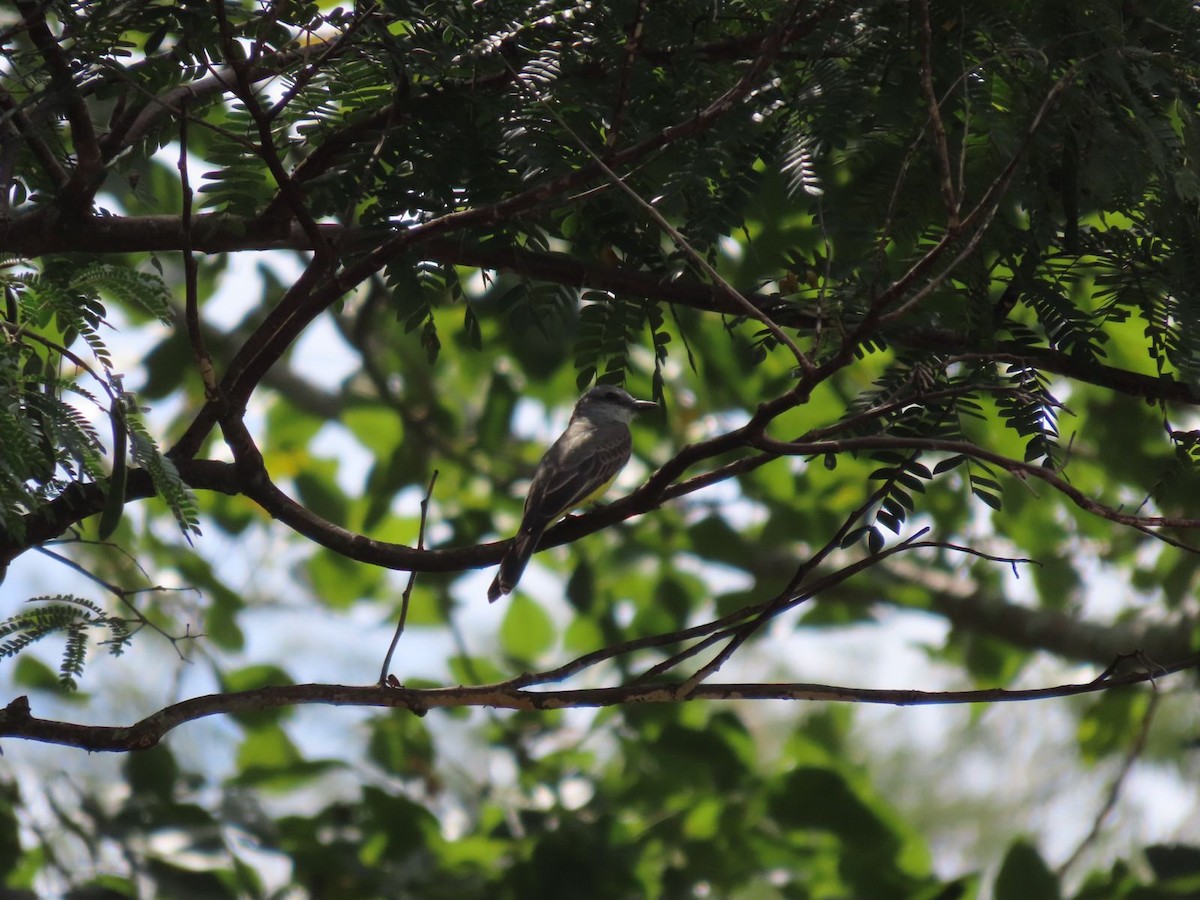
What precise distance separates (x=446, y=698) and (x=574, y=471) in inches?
103

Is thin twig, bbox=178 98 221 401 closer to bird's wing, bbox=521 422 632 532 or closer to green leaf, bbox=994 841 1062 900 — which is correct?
bird's wing, bbox=521 422 632 532

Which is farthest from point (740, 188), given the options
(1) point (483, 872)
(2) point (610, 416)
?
(1) point (483, 872)

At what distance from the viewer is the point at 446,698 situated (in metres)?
3.25

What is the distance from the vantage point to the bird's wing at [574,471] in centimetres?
550

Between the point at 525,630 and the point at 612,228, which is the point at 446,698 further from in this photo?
the point at 525,630

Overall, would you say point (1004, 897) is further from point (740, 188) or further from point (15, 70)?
point (15, 70)

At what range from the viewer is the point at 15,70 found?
331 centimetres

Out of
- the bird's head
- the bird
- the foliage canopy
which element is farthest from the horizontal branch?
the bird's head

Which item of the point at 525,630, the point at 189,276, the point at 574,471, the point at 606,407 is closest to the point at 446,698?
the point at 189,276

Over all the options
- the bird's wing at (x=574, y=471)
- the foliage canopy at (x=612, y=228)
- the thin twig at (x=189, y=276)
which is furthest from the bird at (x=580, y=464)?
the thin twig at (x=189, y=276)

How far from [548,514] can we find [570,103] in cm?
256

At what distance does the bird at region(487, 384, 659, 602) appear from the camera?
5287 millimetres

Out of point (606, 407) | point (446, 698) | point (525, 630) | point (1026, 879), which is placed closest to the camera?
point (446, 698)

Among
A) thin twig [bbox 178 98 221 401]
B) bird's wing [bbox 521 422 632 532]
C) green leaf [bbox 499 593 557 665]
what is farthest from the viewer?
green leaf [bbox 499 593 557 665]
